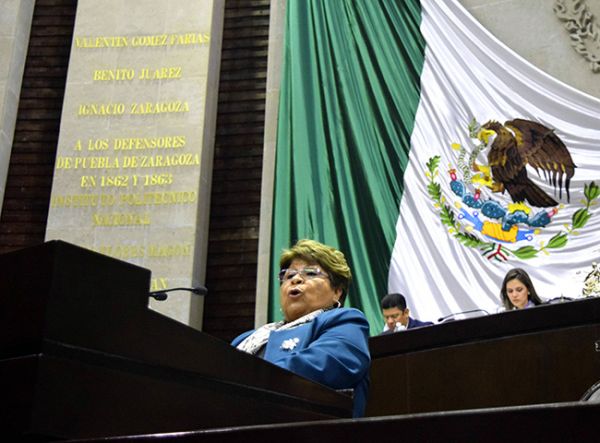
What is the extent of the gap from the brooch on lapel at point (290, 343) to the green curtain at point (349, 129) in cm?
377

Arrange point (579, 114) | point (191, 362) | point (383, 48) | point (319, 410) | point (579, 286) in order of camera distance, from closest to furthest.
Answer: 1. point (191, 362)
2. point (319, 410)
3. point (579, 286)
4. point (579, 114)
5. point (383, 48)

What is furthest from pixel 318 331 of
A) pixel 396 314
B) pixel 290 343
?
pixel 396 314

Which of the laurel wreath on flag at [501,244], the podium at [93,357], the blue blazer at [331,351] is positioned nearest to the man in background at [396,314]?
the laurel wreath on flag at [501,244]

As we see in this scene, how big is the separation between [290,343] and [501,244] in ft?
13.9

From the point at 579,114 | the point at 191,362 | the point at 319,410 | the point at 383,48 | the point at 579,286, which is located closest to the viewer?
the point at 191,362

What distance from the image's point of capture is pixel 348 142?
702cm

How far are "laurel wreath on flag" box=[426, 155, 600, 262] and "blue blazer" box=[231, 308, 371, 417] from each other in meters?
4.07

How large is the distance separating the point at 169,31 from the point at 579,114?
327 centimetres

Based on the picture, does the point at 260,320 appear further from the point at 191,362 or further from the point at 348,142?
the point at 191,362

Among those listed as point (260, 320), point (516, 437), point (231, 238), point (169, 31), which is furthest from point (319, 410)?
point (169, 31)

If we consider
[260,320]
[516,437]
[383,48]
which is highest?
[383,48]

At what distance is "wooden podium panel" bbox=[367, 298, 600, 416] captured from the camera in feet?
11.4

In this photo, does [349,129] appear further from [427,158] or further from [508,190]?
[508,190]

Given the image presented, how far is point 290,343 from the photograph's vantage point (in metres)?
2.60
